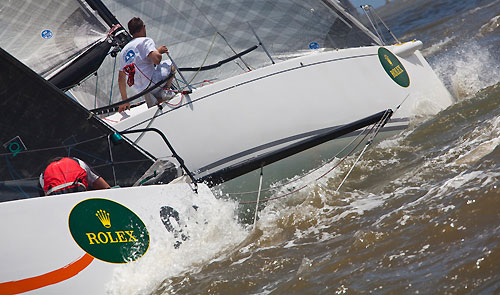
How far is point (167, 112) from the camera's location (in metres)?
6.00

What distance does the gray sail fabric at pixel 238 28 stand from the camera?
23.8 feet

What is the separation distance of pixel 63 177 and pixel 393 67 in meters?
3.52

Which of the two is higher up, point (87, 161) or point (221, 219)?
point (87, 161)

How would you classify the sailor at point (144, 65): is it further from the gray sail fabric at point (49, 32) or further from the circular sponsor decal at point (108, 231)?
the circular sponsor decal at point (108, 231)

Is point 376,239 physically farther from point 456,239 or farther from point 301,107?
point 301,107

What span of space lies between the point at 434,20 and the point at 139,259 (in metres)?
13.7

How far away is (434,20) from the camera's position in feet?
54.8

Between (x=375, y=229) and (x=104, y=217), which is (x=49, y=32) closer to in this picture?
(x=104, y=217)

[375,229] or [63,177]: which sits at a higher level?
[63,177]

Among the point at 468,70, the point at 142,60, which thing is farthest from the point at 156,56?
the point at 468,70

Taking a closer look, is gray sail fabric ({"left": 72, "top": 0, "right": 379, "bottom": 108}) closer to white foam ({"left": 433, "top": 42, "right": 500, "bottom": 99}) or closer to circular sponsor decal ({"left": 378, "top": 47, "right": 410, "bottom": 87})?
circular sponsor decal ({"left": 378, "top": 47, "right": 410, "bottom": 87})

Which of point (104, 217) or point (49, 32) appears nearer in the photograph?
point (104, 217)

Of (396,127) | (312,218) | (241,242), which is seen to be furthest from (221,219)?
(396,127)

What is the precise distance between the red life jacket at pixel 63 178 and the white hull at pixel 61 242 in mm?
319
